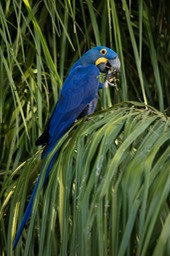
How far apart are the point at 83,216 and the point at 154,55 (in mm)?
898

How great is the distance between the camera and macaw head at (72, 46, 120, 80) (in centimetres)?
173

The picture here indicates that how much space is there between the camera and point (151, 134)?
1161mm

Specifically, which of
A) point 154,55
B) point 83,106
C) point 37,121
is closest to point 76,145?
point 83,106

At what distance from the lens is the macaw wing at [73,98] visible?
153cm

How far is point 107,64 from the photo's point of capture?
1771mm

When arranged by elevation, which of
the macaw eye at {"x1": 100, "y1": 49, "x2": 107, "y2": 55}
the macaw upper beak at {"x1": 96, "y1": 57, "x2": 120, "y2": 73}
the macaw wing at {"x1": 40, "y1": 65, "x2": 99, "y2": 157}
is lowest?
the macaw wing at {"x1": 40, "y1": 65, "x2": 99, "y2": 157}

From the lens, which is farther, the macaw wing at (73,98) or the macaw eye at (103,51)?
the macaw eye at (103,51)

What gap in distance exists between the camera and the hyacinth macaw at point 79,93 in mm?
1516

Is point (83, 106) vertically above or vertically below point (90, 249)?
above

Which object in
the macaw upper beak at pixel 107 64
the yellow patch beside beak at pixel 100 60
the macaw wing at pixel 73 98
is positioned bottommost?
the macaw wing at pixel 73 98

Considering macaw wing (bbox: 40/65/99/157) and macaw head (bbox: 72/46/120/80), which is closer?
macaw wing (bbox: 40/65/99/157)

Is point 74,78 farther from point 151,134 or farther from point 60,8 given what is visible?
point 151,134

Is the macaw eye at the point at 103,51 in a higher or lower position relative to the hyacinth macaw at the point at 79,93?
higher

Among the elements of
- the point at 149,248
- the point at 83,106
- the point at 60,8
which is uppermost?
the point at 60,8
